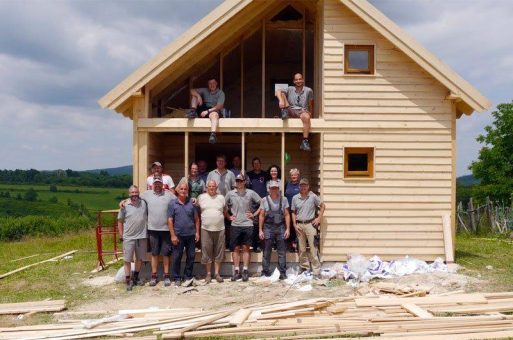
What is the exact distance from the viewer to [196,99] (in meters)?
12.9

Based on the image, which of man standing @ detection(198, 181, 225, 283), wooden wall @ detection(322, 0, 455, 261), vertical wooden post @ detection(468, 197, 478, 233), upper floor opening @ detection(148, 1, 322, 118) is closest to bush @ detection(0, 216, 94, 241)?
upper floor opening @ detection(148, 1, 322, 118)

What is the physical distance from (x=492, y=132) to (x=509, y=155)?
2942 mm

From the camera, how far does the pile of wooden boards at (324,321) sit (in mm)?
8055

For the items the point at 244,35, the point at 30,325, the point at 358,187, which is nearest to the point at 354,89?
the point at 358,187

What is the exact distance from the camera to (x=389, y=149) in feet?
42.4

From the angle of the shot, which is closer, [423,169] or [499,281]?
[499,281]

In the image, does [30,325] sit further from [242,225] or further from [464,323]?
[464,323]

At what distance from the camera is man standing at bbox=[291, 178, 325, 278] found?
12.0 m

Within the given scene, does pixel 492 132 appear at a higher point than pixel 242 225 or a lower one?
higher

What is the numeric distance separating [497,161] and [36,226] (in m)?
33.4

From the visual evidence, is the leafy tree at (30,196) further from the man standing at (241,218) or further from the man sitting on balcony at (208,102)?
the man standing at (241,218)

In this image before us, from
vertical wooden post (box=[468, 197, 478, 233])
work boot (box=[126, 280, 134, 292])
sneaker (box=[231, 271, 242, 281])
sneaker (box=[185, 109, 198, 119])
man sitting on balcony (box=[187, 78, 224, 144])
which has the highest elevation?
man sitting on balcony (box=[187, 78, 224, 144])

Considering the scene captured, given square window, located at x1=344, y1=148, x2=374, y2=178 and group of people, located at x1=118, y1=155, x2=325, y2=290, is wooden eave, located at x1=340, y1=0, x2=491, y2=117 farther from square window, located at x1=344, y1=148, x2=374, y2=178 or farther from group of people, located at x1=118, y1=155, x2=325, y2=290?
group of people, located at x1=118, y1=155, x2=325, y2=290

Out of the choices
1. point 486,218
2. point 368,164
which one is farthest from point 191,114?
point 486,218
